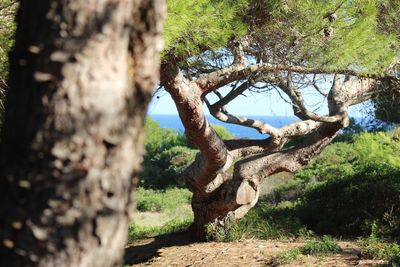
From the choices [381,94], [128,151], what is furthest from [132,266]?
[128,151]

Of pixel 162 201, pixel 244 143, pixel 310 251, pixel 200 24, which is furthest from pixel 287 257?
pixel 162 201

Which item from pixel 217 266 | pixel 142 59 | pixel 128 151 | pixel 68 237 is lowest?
pixel 217 266

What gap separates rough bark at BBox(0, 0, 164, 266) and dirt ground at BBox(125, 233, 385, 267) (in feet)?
17.5

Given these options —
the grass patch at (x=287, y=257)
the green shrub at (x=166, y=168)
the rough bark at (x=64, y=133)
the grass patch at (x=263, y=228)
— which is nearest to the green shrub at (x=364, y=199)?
the grass patch at (x=263, y=228)

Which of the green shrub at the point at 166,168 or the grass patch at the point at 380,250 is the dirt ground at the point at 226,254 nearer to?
the grass patch at the point at 380,250

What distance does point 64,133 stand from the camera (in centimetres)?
169

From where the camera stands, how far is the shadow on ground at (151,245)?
8.13 meters

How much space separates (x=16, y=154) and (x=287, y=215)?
8.94 metres

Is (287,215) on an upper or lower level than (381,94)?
lower

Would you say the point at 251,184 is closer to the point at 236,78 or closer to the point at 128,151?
the point at 236,78

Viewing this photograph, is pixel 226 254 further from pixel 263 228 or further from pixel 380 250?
pixel 380 250

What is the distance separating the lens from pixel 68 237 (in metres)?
1.71

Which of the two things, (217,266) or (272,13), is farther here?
(217,266)

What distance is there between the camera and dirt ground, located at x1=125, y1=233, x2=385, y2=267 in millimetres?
6969
